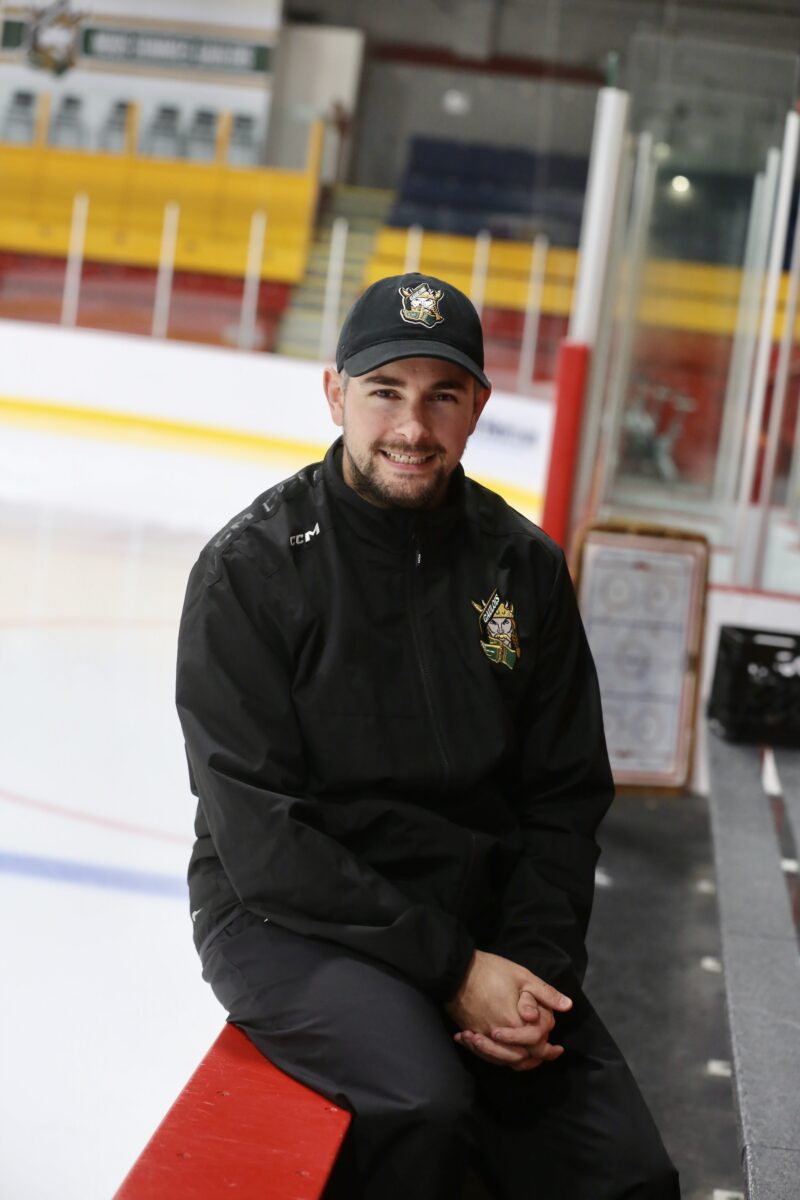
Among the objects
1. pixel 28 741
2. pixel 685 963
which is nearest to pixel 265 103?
pixel 28 741

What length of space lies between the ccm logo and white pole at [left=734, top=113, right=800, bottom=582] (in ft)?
9.05

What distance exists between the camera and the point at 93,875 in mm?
2799

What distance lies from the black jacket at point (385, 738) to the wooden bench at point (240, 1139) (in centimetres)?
15

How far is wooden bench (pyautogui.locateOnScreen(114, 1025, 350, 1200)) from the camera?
1221 mm

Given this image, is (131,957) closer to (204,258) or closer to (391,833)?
(391,833)

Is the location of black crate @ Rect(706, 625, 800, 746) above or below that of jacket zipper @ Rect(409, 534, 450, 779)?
below

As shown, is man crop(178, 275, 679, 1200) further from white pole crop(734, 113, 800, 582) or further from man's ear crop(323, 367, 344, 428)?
white pole crop(734, 113, 800, 582)

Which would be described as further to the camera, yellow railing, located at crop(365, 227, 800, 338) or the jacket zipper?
yellow railing, located at crop(365, 227, 800, 338)

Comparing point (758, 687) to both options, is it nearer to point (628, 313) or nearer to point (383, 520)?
point (628, 313)

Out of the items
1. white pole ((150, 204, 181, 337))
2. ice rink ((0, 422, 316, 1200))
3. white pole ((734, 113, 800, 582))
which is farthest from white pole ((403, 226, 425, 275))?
white pole ((734, 113, 800, 582))

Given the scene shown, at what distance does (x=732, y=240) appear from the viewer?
4.29 metres

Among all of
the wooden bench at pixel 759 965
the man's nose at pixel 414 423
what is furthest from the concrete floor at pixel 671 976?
the man's nose at pixel 414 423

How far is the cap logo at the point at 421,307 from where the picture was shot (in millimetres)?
1510

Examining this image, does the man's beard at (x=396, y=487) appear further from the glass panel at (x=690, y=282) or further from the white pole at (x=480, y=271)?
the white pole at (x=480, y=271)
